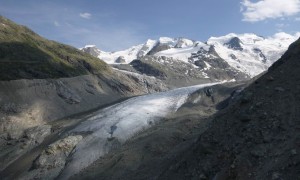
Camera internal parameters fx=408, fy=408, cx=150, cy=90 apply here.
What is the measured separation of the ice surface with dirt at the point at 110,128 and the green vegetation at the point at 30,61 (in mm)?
47190

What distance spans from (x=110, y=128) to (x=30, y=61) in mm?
80166

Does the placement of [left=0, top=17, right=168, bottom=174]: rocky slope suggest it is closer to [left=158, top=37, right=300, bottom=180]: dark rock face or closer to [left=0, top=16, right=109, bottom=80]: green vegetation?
[left=0, top=16, right=109, bottom=80]: green vegetation

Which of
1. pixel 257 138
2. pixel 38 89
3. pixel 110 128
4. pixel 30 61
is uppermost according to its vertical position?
pixel 30 61

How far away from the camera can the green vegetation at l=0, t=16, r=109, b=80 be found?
124 meters

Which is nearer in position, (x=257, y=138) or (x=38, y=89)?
(x=257, y=138)

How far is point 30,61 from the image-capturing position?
138250mm

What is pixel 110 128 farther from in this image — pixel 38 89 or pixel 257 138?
pixel 38 89

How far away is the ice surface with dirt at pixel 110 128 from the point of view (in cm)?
5641

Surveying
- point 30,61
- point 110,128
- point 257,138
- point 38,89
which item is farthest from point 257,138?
point 30,61

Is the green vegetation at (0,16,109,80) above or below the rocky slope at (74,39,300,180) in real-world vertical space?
above

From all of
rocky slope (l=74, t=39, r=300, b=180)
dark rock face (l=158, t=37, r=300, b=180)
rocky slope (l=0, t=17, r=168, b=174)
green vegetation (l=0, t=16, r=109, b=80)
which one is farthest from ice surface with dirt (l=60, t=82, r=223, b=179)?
green vegetation (l=0, t=16, r=109, b=80)

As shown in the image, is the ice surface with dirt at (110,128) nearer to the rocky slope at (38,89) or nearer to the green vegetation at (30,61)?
the rocky slope at (38,89)

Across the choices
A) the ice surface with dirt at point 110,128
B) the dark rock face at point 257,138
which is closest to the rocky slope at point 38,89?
the ice surface with dirt at point 110,128

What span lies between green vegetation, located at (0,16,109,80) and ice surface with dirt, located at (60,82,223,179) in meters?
47.2
